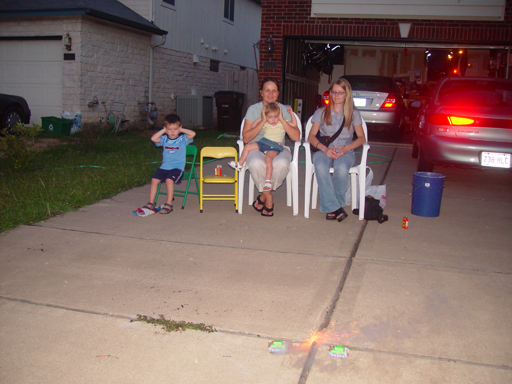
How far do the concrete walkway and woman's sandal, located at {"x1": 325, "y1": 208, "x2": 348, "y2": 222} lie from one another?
0.30ft

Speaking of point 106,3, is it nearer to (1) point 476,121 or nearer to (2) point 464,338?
(1) point 476,121

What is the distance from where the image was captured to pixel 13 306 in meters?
3.07

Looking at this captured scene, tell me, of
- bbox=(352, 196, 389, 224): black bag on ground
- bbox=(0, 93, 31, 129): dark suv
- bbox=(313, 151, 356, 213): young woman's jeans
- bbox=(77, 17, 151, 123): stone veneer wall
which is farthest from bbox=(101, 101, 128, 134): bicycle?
bbox=(352, 196, 389, 224): black bag on ground

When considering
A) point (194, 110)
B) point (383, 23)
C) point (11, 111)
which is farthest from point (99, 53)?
point (383, 23)

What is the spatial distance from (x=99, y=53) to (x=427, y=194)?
10535 millimetres

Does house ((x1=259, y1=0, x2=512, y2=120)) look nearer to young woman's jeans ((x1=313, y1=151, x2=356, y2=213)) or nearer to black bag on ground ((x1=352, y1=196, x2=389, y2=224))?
young woman's jeans ((x1=313, y1=151, x2=356, y2=213))

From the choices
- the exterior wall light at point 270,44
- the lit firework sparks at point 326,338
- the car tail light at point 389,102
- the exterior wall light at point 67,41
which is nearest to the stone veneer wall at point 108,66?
the exterior wall light at point 67,41

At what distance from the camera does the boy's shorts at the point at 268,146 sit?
5477mm

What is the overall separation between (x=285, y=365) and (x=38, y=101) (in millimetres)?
12711

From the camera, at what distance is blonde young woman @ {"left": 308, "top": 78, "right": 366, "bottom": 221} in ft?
17.1

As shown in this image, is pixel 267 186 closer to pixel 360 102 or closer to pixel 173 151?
pixel 173 151

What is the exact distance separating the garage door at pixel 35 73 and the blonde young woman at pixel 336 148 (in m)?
9.65

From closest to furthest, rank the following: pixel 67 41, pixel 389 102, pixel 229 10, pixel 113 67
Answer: pixel 389 102 → pixel 67 41 → pixel 113 67 → pixel 229 10

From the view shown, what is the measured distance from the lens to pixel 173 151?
5461mm
